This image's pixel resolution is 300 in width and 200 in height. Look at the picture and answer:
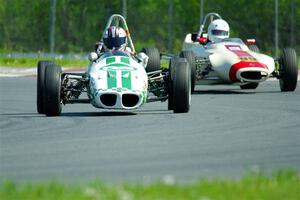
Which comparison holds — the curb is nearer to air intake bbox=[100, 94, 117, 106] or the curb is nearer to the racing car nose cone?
the racing car nose cone

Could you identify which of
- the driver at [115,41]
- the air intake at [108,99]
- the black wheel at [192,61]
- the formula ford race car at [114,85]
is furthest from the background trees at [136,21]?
the air intake at [108,99]

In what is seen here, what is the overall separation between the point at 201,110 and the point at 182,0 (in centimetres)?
4706

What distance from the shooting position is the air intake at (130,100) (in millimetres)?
18359

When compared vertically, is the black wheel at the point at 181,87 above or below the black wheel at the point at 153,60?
below

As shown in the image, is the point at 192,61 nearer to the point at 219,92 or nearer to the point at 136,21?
the point at 219,92

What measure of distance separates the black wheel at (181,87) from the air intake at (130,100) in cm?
75

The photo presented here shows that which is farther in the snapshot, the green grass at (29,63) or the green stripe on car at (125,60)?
the green grass at (29,63)

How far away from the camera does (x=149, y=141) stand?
14586 mm

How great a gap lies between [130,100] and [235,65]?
24.2 ft

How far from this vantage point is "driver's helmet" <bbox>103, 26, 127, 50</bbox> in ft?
67.4

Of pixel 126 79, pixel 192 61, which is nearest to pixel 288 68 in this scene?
pixel 192 61

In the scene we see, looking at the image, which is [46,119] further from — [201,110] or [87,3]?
[87,3]

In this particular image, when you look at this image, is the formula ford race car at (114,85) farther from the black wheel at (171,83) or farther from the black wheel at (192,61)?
the black wheel at (192,61)

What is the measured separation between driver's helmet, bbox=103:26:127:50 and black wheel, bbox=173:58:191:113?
1622 mm
